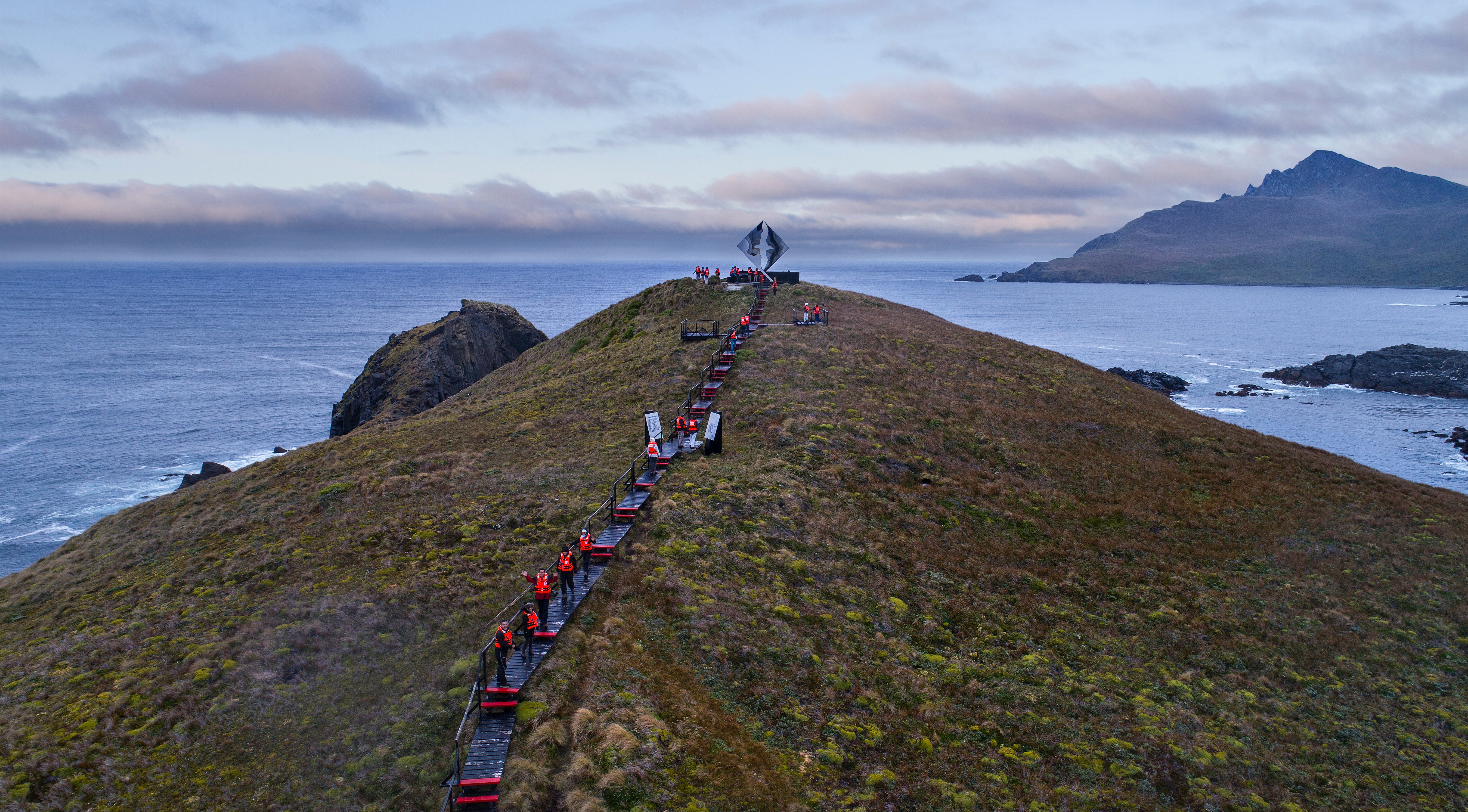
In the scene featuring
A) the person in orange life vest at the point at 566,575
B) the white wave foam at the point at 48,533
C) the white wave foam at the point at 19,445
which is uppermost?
the person in orange life vest at the point at 566,575

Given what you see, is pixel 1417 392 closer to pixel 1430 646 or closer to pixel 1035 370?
pixel 1035 370

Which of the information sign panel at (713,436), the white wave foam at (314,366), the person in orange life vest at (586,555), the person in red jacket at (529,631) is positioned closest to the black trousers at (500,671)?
the person in red jacket at (529,631)

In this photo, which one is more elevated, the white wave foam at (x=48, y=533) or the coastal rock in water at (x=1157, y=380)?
the coastal rock in water at (x=1157, y=380)

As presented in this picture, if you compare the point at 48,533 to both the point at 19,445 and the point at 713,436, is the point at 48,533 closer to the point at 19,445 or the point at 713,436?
the point at 19,445

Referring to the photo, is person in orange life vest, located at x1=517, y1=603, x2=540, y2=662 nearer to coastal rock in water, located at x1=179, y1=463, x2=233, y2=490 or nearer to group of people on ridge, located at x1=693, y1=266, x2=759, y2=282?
group of people on ridge, located at x1=693, y1=266, x2=759, y2=282

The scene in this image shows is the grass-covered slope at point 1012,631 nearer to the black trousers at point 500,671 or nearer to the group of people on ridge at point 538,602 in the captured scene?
the black trousers at point 500,671

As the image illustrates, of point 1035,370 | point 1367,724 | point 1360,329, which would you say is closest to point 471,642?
point 1367,724
